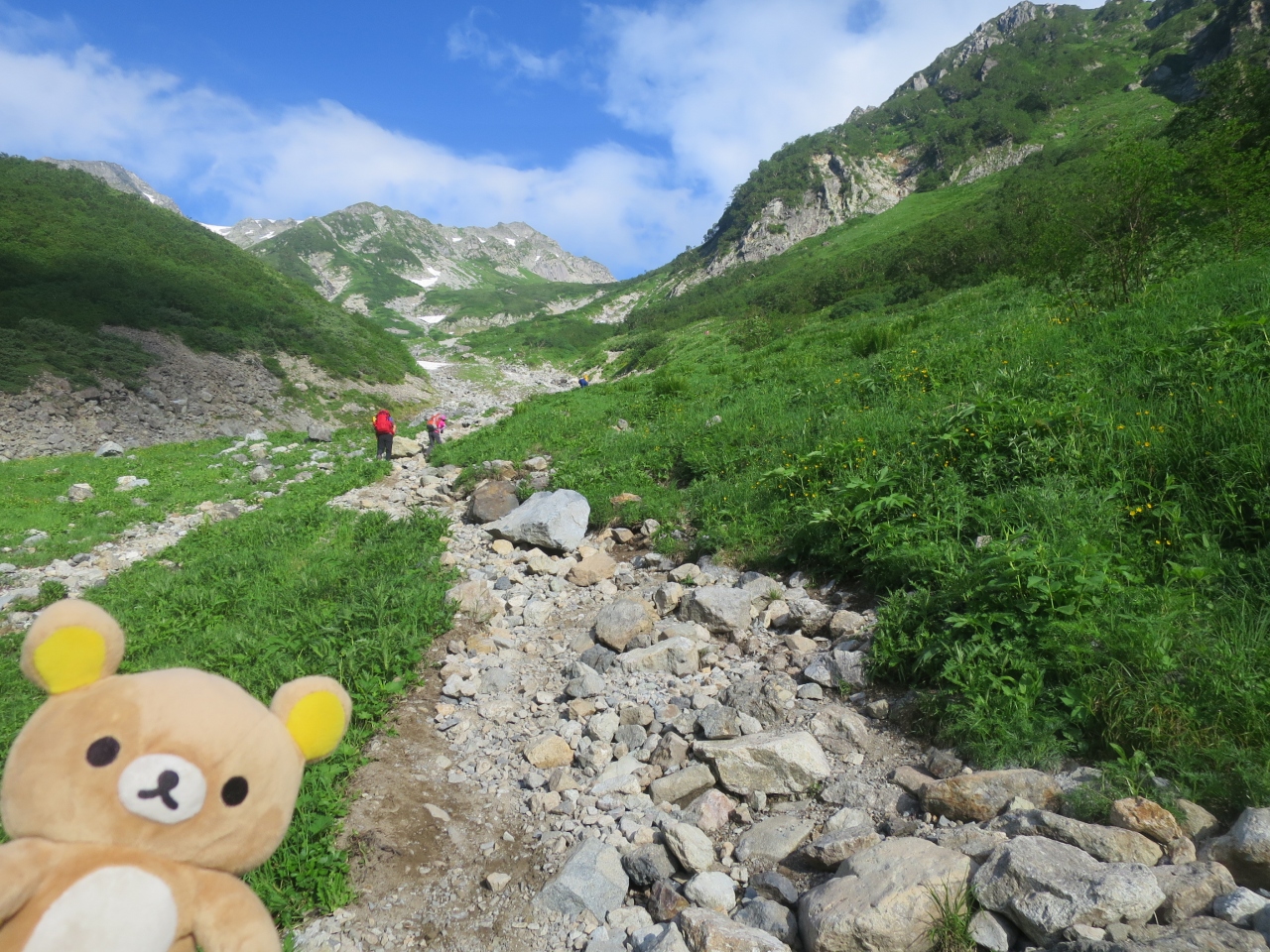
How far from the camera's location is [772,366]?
16.4m

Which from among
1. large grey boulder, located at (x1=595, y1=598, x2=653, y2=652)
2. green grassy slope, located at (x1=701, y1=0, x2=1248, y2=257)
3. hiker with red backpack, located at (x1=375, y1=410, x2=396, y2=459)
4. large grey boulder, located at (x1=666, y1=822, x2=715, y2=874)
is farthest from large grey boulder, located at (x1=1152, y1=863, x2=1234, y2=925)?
green grassy slope, located at (x1=701, y1=0, x2=1248, y2=257)

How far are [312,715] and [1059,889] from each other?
304 cm

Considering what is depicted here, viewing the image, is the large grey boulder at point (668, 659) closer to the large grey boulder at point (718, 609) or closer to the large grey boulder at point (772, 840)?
the large grey boulder at point (718, 609)

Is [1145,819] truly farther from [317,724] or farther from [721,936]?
[317,724]

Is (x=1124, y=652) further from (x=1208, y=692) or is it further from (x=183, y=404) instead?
(x=183, y=404)

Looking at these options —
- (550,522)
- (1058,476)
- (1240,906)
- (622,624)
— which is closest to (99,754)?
(1240,906)

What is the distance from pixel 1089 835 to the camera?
284 cm

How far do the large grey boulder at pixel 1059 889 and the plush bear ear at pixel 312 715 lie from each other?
2805 millimetres

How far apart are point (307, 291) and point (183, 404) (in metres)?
24.2

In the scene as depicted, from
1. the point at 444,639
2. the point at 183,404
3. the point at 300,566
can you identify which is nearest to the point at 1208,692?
the point at 444,639

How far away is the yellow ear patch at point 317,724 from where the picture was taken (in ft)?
7.21

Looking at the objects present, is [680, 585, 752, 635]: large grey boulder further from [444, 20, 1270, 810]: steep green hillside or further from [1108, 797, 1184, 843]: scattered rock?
[1108, 797, 1184, 843]: scattered rock

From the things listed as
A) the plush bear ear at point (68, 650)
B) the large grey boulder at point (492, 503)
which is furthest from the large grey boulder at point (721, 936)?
the large grey boulder at point (492, 503)

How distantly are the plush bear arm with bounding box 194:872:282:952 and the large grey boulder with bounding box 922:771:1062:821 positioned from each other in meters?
3.25
